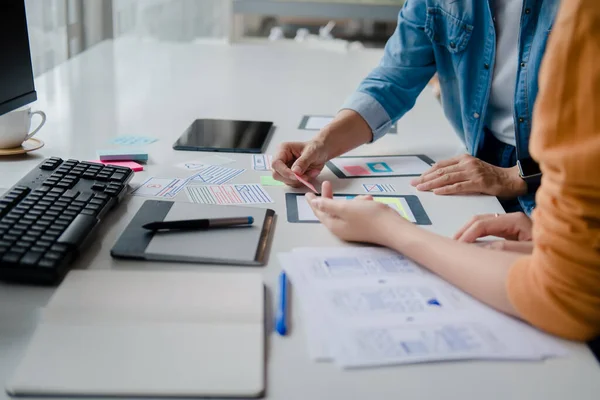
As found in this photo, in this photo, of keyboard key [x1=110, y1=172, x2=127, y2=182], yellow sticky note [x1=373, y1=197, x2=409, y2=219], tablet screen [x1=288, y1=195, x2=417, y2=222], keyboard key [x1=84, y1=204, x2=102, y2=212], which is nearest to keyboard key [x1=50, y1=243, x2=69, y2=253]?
keyboard key [x1=84, y1=204, x2=102, y2=212]

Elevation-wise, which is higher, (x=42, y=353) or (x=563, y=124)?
(x=563, y=124)

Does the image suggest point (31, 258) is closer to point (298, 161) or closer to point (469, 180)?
point (298, 161)

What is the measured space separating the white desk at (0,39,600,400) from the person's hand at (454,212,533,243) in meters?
0.06

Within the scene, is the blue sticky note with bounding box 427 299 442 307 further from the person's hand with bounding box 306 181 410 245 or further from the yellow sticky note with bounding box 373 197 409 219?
the yellow sticky note with bounding box 373 197 409 219

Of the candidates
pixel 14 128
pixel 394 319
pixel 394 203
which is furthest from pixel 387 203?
pixel 14 128

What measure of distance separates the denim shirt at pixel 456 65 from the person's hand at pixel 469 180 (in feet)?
0.22

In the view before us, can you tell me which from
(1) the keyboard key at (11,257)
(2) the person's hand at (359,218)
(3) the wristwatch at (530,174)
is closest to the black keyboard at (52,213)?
(1) the keyboard key at (11,257)

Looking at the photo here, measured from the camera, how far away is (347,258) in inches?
34.9

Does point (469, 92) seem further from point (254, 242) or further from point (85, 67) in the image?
point (85, 67)

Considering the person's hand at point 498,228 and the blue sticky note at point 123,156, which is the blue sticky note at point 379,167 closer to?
the person's hand at point 498,228

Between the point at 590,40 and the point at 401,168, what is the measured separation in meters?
0.65

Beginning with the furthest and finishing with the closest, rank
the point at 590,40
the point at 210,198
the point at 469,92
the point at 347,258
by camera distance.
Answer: the point at 469,92, the point at 210,198, the point at 347,258, the point at 590,40

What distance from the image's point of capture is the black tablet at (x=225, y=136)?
1346 mm

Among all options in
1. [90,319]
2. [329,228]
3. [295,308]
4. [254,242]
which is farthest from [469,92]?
[90,319]
